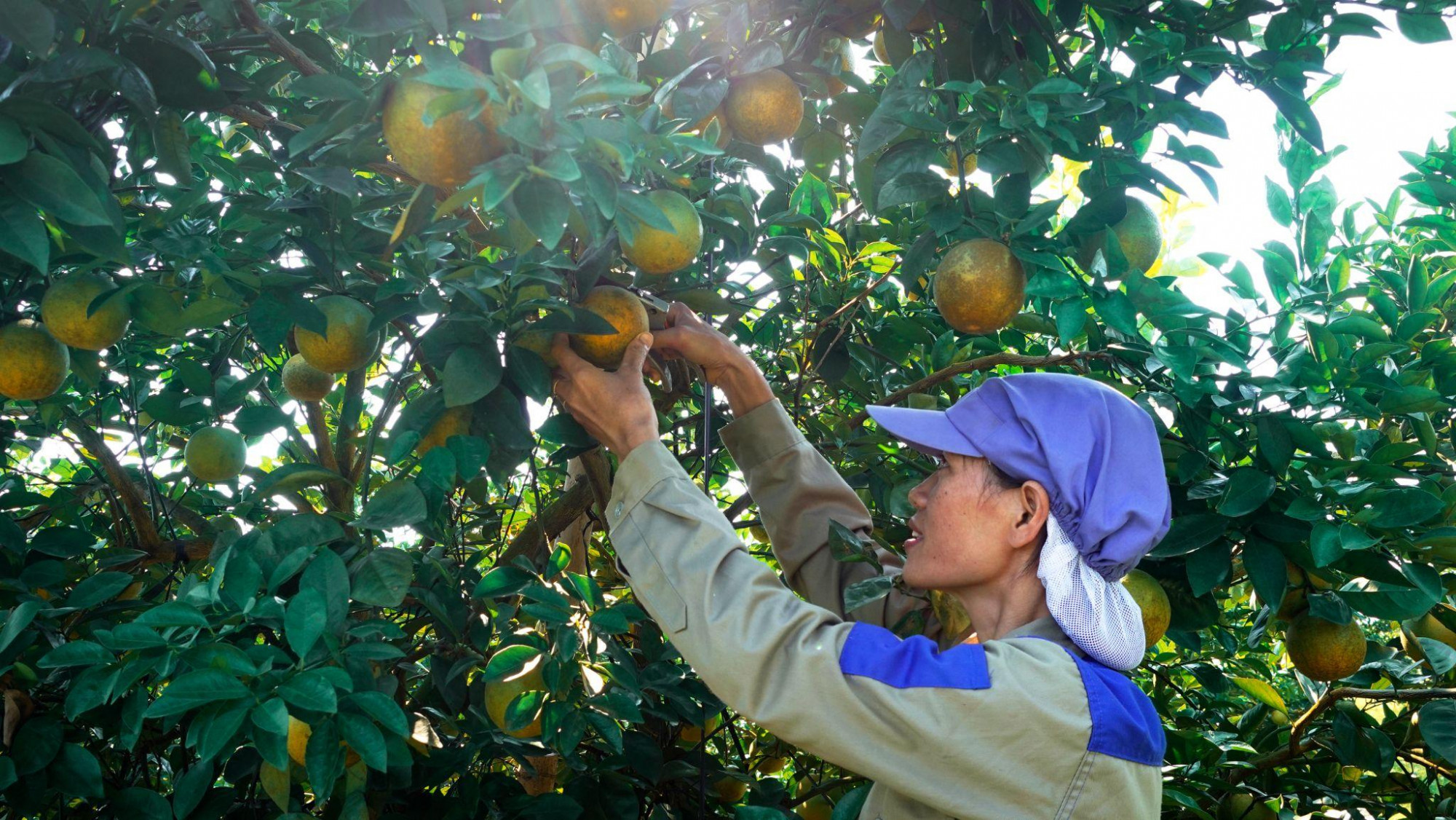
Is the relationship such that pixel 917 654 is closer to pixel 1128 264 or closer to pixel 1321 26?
pixel 1128 264

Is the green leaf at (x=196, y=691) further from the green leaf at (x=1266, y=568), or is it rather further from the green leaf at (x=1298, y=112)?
the green leaf at (x=1298, y=112)

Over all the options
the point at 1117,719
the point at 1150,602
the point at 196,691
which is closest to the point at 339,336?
the point at 196,691

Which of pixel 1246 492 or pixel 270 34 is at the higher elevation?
pixel 270 34

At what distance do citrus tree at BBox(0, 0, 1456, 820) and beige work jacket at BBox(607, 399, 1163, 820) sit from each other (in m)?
0.28

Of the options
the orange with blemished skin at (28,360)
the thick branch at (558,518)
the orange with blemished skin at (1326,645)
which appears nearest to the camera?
the orange with blemished skin at (28,360)

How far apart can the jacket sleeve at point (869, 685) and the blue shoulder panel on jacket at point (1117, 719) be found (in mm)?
23

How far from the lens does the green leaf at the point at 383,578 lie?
157 cm

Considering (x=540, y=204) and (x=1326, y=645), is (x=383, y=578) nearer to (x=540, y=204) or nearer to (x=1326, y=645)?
(x=540, y=204)

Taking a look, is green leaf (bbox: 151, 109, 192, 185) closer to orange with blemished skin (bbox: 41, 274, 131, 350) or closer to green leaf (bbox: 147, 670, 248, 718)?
orange with blemished skin (bbox: 41, 274, 131, 350)

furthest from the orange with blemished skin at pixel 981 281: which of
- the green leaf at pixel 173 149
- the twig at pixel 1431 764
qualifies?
the twig at pixel 1431 764

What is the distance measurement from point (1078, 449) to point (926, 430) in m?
0.22

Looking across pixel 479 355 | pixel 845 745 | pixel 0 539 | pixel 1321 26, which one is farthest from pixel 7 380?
pixel 1321 26

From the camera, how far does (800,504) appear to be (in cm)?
215

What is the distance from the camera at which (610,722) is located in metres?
1.75
